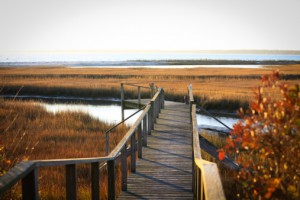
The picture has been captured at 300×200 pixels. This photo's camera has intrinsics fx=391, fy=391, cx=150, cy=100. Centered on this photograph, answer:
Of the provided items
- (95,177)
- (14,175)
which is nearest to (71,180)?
(95,177)

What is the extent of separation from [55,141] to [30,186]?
1306cm

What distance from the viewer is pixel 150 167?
859 centimetres

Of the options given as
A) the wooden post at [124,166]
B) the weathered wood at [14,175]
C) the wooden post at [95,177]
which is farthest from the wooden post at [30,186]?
the wooden post at [124,166]

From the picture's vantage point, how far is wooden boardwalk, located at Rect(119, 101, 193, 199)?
23.2 ft

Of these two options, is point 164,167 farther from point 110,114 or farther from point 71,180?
point 110,114

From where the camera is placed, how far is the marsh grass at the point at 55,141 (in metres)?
9.58

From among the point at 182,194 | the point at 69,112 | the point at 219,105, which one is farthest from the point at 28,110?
the point at 182,194

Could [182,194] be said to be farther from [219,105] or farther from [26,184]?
[219,105]

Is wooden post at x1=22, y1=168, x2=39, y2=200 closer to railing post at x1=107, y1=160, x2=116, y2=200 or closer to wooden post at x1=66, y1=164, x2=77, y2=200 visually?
wooden post at x1=66, y1=164, x2=77, y2=200

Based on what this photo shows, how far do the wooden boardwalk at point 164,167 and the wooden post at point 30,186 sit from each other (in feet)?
11.9

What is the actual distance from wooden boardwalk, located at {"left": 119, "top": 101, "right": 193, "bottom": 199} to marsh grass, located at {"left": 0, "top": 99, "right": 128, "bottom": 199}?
1028 millimetres

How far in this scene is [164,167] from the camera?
855cm

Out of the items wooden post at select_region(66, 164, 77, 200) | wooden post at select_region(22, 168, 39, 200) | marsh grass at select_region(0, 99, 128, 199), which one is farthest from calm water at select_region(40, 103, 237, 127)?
wooden post at select_region(22, 168, 39, 200)

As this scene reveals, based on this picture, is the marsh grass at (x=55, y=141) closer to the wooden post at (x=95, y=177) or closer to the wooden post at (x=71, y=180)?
the wooden post at (x=95, y=177)
